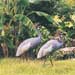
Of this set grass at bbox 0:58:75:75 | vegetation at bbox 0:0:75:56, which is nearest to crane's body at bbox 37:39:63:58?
grass at bbox 0:58:75:75

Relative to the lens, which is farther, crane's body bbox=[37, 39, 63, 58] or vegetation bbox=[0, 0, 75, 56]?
vegetation bbox=[0, 0, 75, 56]

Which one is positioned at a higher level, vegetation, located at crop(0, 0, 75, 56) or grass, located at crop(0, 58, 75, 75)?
vegetation, located at crop(0, 0, 75, 56)

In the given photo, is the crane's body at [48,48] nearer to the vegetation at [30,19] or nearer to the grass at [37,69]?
the grass at [37,69]

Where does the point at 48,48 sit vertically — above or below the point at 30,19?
below

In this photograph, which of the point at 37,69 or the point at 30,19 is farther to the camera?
the point at 30,19

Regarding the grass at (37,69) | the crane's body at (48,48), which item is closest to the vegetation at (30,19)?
the grass at (37,69)

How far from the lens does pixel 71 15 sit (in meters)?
14.1

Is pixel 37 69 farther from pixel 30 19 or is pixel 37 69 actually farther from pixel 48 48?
pixel 30 19

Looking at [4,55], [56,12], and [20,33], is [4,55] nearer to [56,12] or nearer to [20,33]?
[20,33]

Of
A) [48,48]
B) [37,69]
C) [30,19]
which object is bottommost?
[37,69]

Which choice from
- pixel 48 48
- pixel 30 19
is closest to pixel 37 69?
pixel 48 48

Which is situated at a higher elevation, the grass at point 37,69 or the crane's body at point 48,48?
the crane's body at point 48,48

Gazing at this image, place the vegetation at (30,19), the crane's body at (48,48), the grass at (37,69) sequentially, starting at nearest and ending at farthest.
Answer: the grass at (37,69), the crane's body at (48,48), the vegetation at (30,19)

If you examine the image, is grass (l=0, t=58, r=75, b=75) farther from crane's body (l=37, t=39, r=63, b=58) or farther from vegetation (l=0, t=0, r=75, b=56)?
vegetation (l=0, t=0, r=75, b=56)
